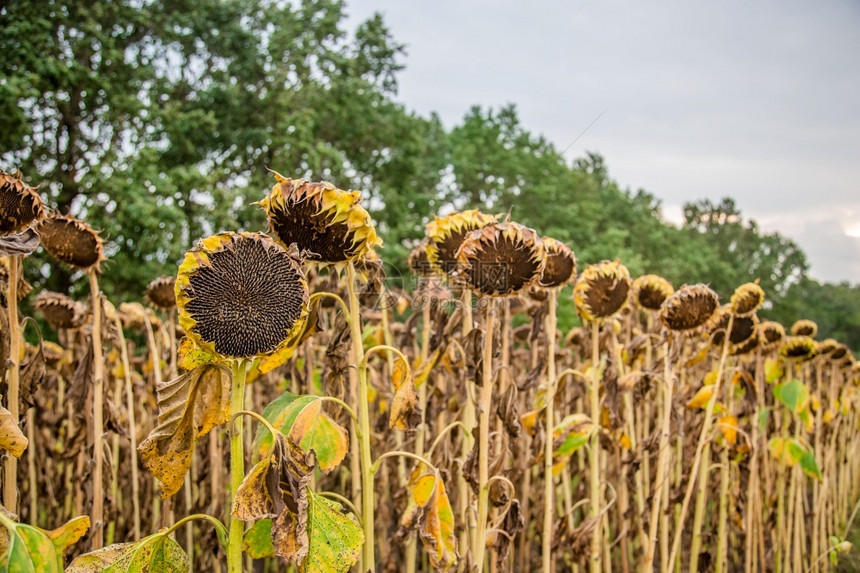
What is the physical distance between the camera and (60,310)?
8.88 ft

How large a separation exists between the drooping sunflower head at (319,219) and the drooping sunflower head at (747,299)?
1690 millimetres

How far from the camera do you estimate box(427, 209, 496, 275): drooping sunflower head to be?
6.17ft

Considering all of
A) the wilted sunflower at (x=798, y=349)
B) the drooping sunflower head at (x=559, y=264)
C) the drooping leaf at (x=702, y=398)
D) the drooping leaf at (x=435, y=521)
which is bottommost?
the drooping leaf at (x=435, y=521)

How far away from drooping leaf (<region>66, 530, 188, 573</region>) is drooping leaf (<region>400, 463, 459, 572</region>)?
573mm

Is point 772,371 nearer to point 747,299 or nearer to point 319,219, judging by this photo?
point 747,299

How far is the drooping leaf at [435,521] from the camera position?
1.57m

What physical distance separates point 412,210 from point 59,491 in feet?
45.4

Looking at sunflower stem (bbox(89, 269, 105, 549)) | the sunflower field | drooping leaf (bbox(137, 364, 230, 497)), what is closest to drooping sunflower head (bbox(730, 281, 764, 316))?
the sunflower field

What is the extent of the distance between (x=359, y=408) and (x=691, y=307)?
49.5 inches

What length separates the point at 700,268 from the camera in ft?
74.6

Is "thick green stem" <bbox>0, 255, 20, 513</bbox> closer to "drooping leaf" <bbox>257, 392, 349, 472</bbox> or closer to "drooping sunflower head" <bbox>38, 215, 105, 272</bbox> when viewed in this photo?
"drooping sunflower head" <bbox>38, 215, 105, 272</bbox>

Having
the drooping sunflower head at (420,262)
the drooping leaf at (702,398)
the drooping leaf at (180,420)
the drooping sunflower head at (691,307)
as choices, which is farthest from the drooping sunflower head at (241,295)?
the drooping leaf at (702,398)

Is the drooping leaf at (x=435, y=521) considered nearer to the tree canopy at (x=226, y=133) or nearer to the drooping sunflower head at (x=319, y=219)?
the drooping sunflower head at (x=319, y=219)

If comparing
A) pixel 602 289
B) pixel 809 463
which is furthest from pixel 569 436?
pixel 809 463
